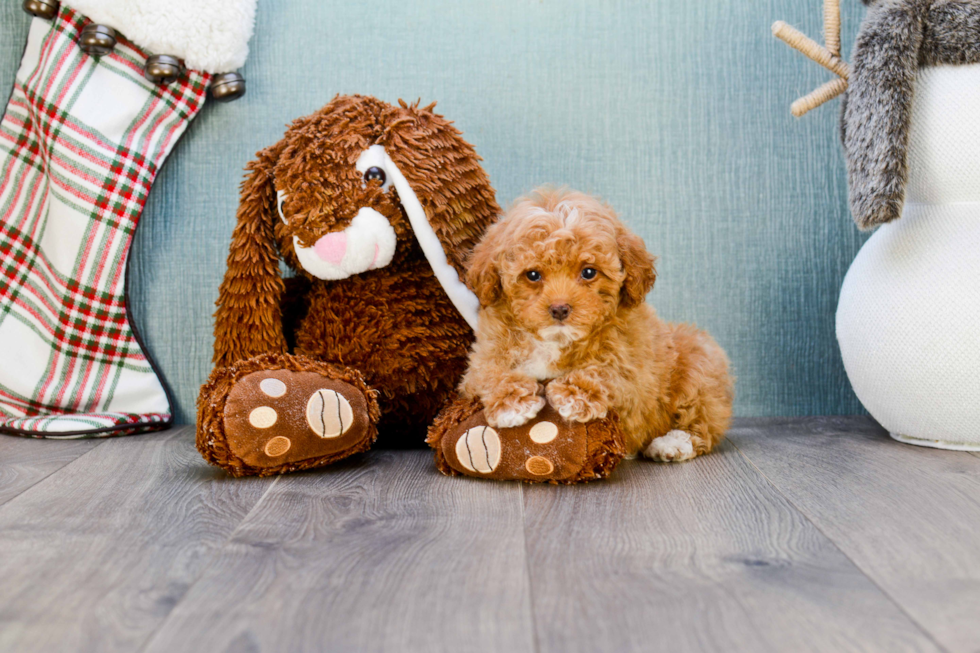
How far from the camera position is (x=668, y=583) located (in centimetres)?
72

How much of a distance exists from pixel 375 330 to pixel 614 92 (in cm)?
69

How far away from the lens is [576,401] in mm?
1028

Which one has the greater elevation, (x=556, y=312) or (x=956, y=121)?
(x=956, y=121)

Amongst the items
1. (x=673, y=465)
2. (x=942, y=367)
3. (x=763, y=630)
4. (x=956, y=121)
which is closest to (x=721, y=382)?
(x=673, y=465)

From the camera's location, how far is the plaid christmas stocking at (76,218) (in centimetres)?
142

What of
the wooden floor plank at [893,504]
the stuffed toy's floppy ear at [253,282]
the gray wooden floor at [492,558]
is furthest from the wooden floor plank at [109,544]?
the wooden floor plank at [893,504]

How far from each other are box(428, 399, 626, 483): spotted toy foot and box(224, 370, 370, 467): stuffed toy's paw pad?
0.18 metres

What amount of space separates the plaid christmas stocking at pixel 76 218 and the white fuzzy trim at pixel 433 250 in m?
0.55

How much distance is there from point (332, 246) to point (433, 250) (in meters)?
0.15

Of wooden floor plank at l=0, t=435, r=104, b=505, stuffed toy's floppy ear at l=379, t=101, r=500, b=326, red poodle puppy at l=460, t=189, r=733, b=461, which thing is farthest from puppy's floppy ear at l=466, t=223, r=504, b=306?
wooden floor plank at l=0, t=435, r=104, b=505

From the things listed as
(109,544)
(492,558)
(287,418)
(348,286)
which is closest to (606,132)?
(348,286)

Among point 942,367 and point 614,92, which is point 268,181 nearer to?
point 614,92

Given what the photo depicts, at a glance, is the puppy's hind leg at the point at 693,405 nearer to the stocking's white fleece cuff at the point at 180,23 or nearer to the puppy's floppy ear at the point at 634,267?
the puppy's floppy ear at the point at 634,267

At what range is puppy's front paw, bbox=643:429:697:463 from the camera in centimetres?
119
